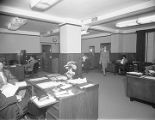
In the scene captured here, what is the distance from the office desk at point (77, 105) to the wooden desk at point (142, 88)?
5.70 ft

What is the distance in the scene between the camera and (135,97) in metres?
3.62

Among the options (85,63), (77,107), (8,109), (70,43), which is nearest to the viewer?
(8,109)

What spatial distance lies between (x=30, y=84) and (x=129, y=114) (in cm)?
253

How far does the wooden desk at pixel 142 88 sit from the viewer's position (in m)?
3.22

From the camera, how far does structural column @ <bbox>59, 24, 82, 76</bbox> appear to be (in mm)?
5271

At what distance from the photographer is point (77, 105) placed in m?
2.16

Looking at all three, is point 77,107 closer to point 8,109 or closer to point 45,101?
point 45,101

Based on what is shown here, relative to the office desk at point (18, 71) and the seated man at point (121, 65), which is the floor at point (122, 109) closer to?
the seated man at point (121, 65)

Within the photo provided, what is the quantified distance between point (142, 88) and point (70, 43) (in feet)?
10.8

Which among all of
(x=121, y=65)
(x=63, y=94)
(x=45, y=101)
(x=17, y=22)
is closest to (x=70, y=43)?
(x=17, y=22)

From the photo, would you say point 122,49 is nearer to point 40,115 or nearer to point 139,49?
point 139,49

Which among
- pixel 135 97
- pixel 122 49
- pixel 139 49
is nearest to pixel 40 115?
pixel 135 97

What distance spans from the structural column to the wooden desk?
8.25 feet

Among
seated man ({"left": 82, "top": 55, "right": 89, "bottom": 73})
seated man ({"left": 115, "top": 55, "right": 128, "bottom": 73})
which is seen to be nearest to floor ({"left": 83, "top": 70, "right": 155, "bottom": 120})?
seated man ({"left": 115, "top": 55, "right": 128, "bottom": 73})
